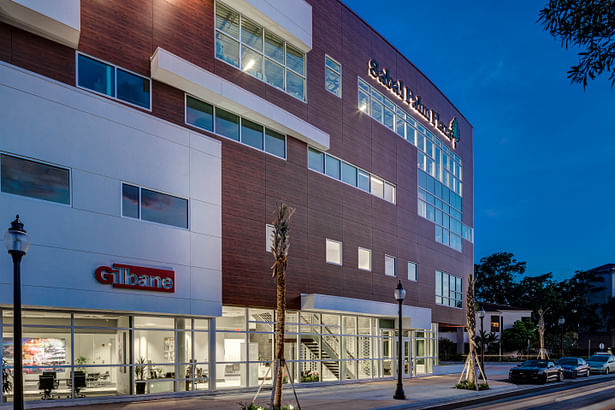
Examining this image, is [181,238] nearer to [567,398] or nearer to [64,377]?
[64,377]

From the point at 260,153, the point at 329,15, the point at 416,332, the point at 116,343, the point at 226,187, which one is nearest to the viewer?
the point at 116,343

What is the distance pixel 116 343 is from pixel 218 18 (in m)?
14.2

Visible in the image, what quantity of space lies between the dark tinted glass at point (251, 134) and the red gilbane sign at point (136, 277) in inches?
297

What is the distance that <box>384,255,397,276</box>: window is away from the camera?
3697 cm

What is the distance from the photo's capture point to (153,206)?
2195 centimetres

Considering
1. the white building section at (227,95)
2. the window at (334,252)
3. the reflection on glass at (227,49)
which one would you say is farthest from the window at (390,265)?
the reflection on glass at (227,49)

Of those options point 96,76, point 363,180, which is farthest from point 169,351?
point 363,180

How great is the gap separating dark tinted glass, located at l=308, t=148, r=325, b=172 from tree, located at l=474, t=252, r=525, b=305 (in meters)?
85.7

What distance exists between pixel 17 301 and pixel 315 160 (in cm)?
2089

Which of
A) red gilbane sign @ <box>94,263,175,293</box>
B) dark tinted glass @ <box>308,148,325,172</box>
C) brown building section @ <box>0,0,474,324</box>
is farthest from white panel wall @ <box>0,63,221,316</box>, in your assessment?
dark tinted glass @ <box>308,148,325,172</box>

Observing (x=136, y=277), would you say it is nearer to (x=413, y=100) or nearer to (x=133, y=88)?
(x=133, y=88)

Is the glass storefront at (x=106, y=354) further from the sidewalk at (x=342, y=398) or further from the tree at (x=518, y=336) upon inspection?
the tree at (x=518, y=336)

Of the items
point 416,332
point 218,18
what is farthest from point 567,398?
point 218,18

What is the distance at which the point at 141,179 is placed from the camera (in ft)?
70.7
